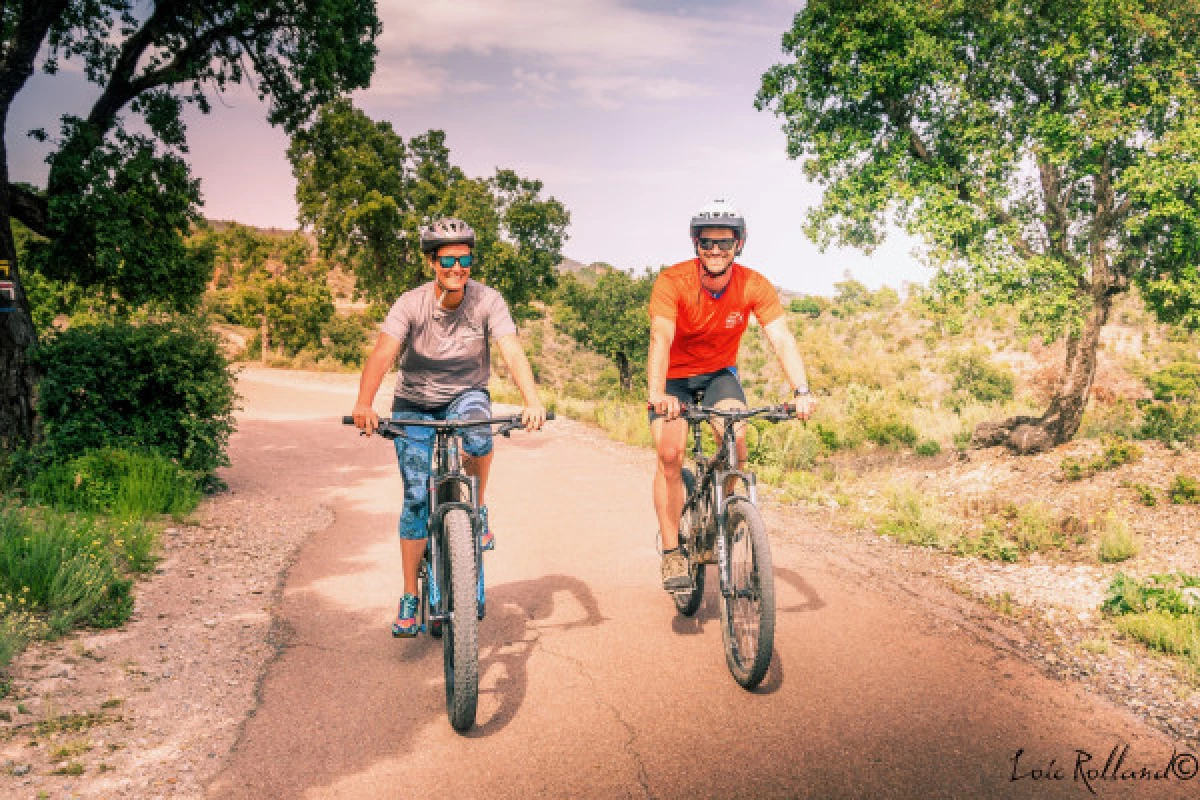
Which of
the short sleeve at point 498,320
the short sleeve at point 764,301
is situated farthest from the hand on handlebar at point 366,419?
the short sleeve at point 764,301

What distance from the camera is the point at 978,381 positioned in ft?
73.3

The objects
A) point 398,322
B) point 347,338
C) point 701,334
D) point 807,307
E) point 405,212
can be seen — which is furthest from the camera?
point 807,307

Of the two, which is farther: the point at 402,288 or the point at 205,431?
the point at 402,288

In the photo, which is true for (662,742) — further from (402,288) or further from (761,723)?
(402,288)

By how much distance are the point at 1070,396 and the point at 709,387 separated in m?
8.18

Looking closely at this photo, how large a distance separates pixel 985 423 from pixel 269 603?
425 inches

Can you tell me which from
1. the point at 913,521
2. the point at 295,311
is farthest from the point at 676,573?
the point at 295,311

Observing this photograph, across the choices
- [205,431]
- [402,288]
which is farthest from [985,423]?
[402,288]

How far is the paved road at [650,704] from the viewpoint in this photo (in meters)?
3.24

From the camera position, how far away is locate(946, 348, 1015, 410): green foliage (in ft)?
70.3

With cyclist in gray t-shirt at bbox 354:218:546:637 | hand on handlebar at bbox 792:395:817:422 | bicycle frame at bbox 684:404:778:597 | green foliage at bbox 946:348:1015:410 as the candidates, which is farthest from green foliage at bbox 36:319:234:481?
green foliage at bbox 946:348:1015:410

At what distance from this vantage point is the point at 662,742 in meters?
3.55

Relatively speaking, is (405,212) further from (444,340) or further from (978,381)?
(444,340)
